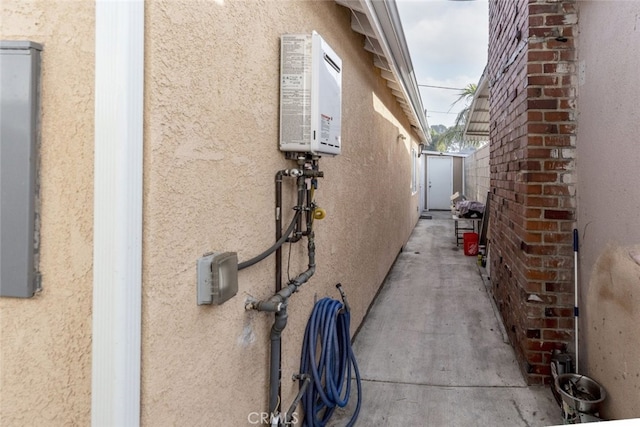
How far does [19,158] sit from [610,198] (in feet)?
8.93

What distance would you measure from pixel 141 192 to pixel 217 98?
19.0 inches

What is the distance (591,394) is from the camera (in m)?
2.38

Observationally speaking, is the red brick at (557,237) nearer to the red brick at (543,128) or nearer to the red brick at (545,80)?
the red brick at (543,128)

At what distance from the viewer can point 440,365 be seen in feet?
10.6

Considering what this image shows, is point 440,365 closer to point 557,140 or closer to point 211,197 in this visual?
point 557,140

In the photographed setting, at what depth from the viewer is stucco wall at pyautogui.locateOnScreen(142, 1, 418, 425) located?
110 centimetres

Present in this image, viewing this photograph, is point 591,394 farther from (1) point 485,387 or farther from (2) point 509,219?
(2) point 509,219

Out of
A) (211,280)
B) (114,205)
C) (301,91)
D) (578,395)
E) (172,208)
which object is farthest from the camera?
(578,395)

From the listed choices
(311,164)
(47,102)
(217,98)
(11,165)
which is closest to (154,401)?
(11,165)

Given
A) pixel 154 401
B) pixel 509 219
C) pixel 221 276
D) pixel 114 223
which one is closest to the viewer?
pixel 114 223

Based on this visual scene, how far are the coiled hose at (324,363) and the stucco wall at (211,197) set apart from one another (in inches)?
2.9

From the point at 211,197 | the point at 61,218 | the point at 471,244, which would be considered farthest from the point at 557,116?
the point at 471,244

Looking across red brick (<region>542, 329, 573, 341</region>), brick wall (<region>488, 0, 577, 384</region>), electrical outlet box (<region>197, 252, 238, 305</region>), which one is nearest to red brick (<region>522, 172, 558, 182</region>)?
brick wall (<region>488, 0, 577, 384</region>)

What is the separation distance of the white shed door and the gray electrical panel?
59.1 feet
